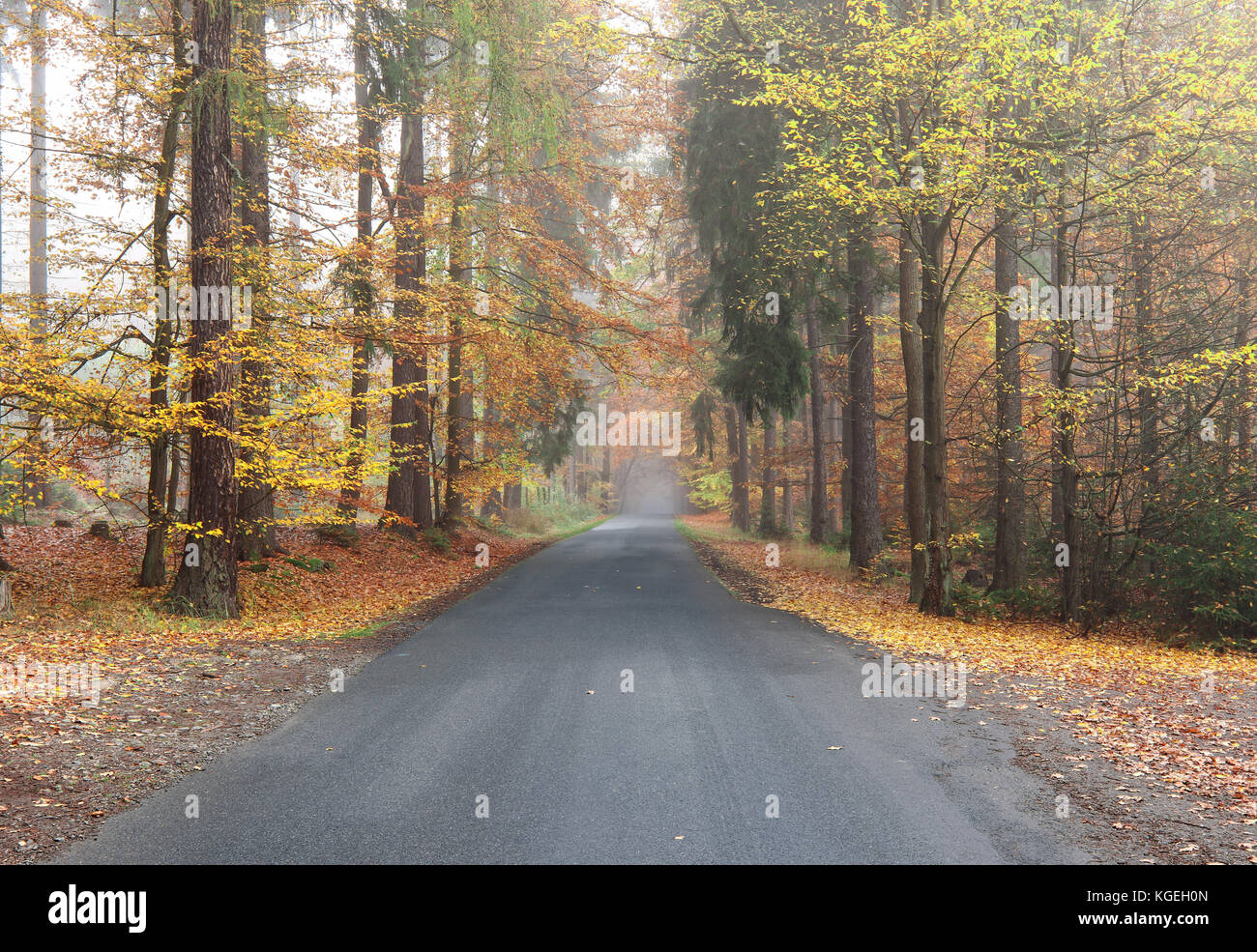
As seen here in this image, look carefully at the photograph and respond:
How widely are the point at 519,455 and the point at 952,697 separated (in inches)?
604

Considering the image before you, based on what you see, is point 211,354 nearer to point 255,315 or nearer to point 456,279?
point 255,315

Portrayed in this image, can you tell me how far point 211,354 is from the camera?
362 inches

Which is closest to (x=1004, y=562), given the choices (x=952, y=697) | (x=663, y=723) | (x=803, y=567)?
(x=803, y=567)

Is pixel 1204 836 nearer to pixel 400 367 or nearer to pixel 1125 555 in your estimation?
pixel 1125 555

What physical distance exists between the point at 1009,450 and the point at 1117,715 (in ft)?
24.2

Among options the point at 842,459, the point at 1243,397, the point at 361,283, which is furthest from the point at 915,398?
the point at 842,459

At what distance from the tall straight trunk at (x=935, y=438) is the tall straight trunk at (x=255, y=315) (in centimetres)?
954

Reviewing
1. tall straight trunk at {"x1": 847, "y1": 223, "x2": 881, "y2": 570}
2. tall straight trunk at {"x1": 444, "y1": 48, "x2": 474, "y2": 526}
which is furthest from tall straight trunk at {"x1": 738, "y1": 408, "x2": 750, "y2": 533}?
tall straight trunk at {"x1": 444, "y1": 48, "x2": 474, "y2": 526}

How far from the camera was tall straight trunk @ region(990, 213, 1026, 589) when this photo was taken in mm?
12297

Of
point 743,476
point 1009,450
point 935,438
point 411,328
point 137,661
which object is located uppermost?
point 411,328

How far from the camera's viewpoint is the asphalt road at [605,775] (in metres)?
3.83

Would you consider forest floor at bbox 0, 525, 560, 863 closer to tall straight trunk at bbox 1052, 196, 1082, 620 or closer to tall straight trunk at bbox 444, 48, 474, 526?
tall straight trunk at bbox 444, 48, 474, 526

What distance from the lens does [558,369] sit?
18.3 meters

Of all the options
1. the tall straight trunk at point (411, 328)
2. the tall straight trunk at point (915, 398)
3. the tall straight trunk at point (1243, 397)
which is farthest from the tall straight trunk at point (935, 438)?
→ the tall straight trunk at point (411, 328)
